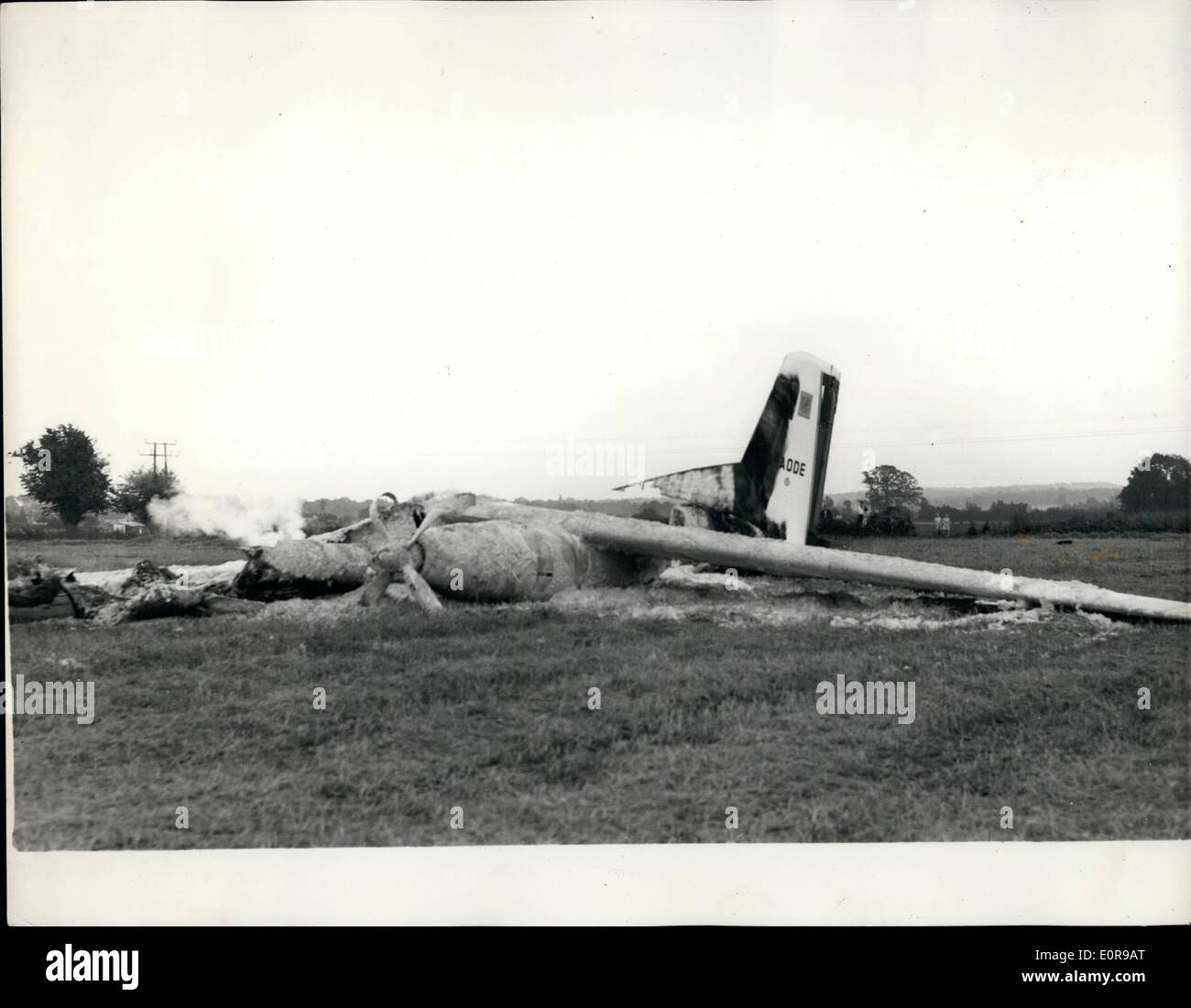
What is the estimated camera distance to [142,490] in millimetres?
7109

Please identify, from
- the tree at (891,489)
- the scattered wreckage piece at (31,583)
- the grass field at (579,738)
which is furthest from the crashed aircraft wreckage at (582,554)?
the tree at (891,489)

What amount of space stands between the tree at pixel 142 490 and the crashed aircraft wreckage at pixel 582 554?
20.8 inches

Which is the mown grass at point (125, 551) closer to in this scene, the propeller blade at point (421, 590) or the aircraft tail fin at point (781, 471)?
the propeller blade at point (421, 590)

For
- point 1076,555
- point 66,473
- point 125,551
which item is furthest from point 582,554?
point 1076,555

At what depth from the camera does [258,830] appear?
493 centimetres

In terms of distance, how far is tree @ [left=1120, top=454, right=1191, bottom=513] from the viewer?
671 cm

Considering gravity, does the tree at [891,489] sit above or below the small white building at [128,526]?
above

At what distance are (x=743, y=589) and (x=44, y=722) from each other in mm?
6346

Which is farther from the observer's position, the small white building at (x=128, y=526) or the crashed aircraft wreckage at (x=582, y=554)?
the small white building at (x=128, y=526)

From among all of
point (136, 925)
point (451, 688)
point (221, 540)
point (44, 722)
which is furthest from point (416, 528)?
point (136, 925)

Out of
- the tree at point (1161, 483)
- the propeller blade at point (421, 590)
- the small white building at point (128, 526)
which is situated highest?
the tree at point (1161, 483)

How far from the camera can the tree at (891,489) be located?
842 cm

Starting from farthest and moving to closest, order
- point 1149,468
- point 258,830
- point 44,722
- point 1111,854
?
1. point 1149,468
2. point 44,722
3. point 1111,854
4. point 258,830
